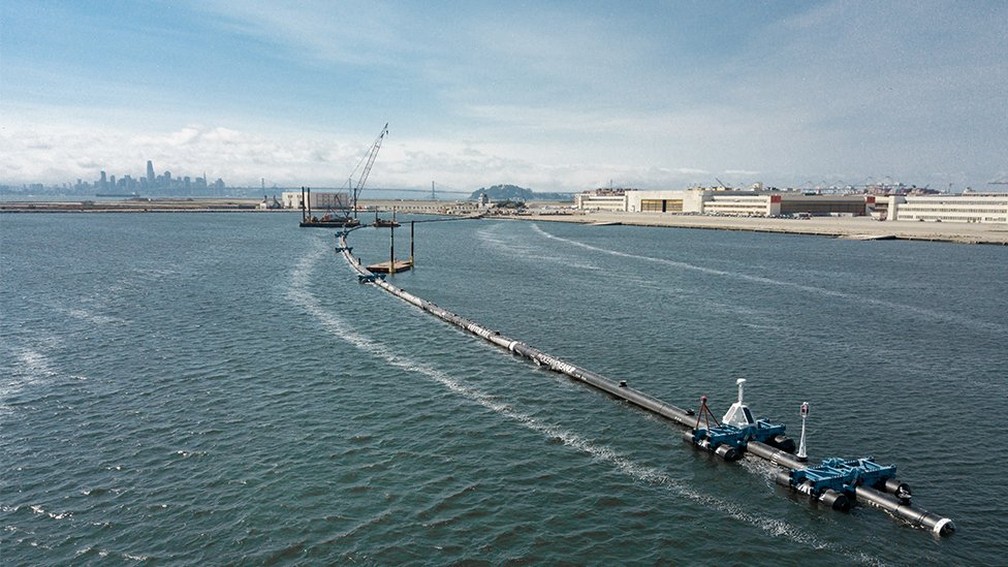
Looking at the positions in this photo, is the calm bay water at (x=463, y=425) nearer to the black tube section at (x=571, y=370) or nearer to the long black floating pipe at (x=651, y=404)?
the long black floating pipe at (x=651, y=404)

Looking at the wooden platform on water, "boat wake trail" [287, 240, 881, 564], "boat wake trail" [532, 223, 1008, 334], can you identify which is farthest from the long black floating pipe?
"boat wake trail" [532, 223, 1008, 334]

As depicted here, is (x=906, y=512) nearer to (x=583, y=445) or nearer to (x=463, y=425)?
(x=583, y=445)

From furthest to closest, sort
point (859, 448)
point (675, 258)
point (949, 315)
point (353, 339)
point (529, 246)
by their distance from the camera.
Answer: point (529, 246)
point (675, 258)
point (949, 315)
point (353, 339)
point (859, 448)

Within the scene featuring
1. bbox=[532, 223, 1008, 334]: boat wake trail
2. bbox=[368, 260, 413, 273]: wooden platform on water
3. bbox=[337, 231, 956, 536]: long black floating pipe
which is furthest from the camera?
bbox=[368, 260, 413, 273]: wooden platform on water

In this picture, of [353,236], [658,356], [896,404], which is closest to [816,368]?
[896,404]

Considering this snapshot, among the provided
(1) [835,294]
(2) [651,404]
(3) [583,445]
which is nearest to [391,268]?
(1) [835,294]

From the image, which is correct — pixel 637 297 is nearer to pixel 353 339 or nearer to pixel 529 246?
pixel 353 339

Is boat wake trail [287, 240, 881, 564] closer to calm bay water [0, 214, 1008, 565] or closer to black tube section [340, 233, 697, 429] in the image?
calm bay water [0, 214, 1008, 565]

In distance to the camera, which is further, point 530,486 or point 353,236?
point 353,236
